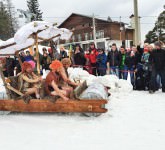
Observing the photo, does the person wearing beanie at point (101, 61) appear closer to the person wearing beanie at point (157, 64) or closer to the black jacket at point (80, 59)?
the black jacket at point (80, 59)

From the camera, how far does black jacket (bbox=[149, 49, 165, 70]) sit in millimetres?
8078

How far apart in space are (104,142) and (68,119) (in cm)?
146

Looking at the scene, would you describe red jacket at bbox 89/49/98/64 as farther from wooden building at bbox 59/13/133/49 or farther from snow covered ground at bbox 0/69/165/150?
wooden building at bbox 59/13/133/49

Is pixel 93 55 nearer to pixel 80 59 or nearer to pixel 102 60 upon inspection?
pixel 102 60

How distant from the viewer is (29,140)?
4.48 m

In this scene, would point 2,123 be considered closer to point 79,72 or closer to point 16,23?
point 79,72

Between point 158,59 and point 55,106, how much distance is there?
3.69m

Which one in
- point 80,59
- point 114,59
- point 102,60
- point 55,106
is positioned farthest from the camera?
point 80,59

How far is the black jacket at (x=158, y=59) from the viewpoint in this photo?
8.08 meters

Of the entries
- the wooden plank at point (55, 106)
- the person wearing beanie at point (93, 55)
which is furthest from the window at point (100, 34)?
the wooden plank at point (55, 106)

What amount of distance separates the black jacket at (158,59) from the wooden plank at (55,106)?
3.04 m

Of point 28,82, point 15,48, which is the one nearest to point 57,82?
point 28,82

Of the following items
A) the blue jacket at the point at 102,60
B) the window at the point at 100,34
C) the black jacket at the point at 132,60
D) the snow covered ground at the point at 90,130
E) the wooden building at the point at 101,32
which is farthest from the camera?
the window at the point at 100,34

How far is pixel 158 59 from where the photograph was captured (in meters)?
8.09
